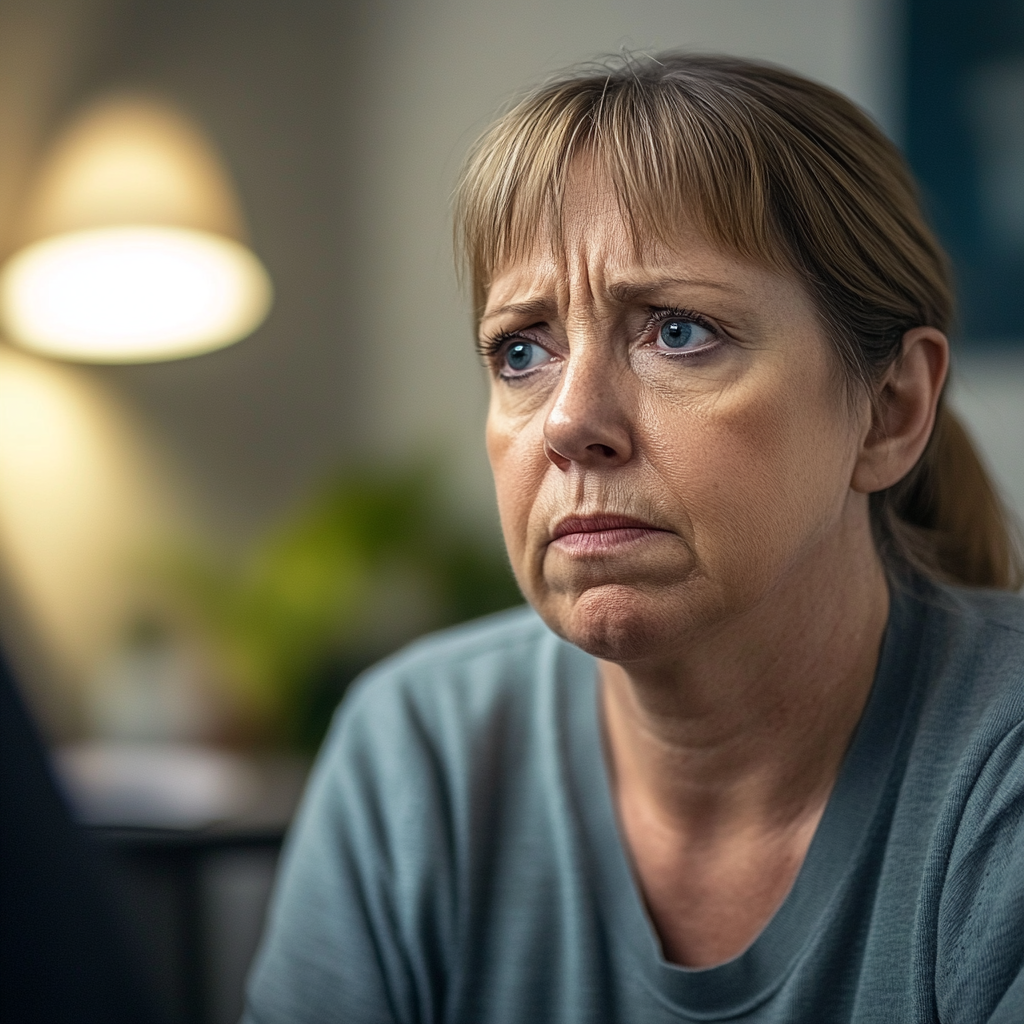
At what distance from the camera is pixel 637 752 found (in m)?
1.15

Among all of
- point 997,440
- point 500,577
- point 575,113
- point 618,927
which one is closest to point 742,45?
point 997,440

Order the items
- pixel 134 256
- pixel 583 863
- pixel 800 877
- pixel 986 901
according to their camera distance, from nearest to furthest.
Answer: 1. pixel 986 901
2. pixel 800 877
3. pixel 583 863
4. pixel 134 256

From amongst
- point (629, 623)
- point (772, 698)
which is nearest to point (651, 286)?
point (629, 623)

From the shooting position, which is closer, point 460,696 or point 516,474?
point 516,474

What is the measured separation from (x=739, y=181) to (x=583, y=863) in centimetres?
66

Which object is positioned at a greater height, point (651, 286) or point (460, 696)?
point (651, 286)

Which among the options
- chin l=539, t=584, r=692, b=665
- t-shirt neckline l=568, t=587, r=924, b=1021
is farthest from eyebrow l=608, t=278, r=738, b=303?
t-shirt neckline l=568, t=587, r=924, b=1021

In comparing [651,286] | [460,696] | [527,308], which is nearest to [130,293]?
[460,696]

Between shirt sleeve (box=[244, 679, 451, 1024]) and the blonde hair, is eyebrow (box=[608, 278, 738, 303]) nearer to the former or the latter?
the blonde hair

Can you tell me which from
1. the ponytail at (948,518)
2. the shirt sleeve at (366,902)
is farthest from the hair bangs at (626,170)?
the shirt sleeve at (366,902)

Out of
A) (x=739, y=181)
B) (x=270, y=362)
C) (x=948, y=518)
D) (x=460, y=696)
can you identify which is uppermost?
(x=270, y=362)

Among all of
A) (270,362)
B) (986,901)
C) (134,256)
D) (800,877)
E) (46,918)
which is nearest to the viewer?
(46,918)

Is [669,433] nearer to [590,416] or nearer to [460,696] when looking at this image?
[590,416]

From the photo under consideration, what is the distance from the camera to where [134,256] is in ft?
7.96
